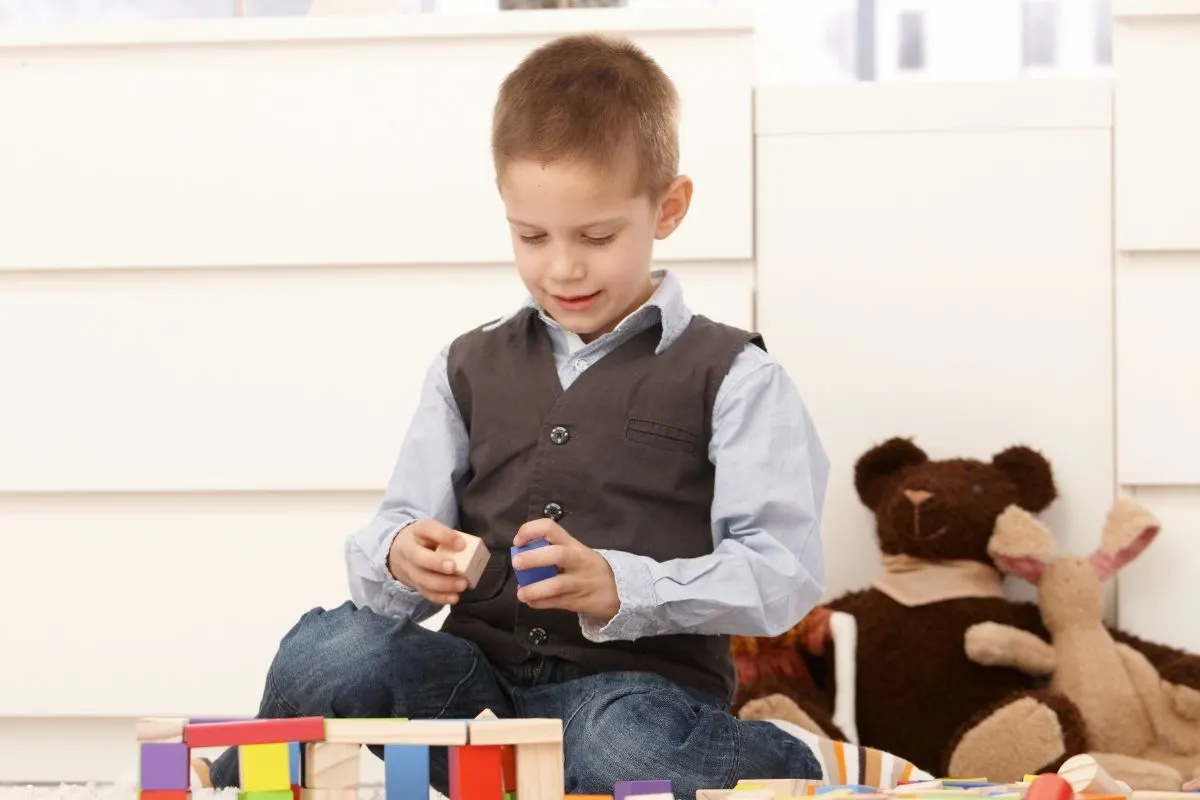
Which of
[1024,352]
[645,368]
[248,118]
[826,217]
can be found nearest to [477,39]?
[248,118]

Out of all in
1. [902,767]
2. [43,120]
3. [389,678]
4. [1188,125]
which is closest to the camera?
[389,678]

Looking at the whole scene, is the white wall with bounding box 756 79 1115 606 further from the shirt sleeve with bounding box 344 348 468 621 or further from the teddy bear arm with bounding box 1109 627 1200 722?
the shirt sleeve with bounding box 344 348 468 621

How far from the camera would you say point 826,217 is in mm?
1491

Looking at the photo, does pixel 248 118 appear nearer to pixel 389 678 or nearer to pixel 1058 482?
pixel 389 678

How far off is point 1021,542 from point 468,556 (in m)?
0.64

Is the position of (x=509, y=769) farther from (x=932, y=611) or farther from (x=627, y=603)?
(x=932, y=611)

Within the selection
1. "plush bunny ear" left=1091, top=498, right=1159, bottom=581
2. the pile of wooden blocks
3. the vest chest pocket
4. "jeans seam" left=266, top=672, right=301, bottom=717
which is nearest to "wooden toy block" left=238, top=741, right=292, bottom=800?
the pile of wooden blocks

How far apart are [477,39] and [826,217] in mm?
399

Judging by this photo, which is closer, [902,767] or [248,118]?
[902,767]

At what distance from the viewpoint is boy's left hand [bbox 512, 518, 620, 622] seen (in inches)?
35.8

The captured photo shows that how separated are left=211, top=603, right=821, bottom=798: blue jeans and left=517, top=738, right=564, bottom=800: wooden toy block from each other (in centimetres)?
27

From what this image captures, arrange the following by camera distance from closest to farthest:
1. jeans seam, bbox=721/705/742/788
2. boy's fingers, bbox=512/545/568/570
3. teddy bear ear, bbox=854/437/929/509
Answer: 1. boy's fingers, bbox=512/545/568/570
2. jeans seam, bbox=721/705/742/788
3. teddy bear ear, bbox=854/437/929/509

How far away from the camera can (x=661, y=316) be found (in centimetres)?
113

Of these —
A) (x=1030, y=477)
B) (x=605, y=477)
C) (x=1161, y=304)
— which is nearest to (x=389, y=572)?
(x=605, y=477)
